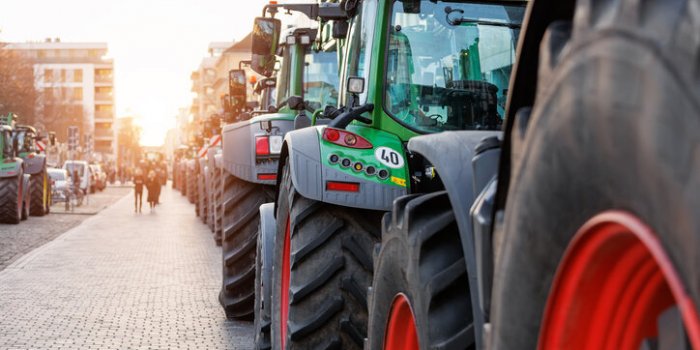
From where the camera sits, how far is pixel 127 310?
37.3ft

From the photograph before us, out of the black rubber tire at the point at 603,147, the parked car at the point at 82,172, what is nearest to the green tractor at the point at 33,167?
the parked car at the point at 82,172

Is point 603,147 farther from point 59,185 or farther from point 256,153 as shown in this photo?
point 59,185

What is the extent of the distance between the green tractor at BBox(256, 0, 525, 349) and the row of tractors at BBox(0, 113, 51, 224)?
72.8ft

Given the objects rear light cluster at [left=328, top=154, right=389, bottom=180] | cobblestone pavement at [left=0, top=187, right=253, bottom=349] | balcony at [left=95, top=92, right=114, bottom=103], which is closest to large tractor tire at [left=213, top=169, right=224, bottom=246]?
cobblestone pavement at [left=0, top=187, right=253, bottom=349]

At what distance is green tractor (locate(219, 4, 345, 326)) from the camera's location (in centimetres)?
945

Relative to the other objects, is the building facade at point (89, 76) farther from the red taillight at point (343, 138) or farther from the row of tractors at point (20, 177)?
the red taillight at point (343, 138)

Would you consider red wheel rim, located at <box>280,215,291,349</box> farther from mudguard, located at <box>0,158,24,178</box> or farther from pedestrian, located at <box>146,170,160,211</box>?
pedestrian, located at <box>146,170,160,211</box>

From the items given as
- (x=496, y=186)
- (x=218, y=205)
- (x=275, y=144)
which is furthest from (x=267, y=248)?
(x=218, y=205)

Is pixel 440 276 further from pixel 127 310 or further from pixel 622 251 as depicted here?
pixel 127 310

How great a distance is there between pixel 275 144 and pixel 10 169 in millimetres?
19103

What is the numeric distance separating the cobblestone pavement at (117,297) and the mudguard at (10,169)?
195 inches

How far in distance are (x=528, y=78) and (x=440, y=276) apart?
0.81 meters

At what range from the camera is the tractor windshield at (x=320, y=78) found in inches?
389

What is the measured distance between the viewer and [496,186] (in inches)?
96.7
